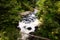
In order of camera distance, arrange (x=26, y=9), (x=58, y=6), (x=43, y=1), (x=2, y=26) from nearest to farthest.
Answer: (x=58, y=6) < (x=43, y=1) < (x=2, y=26) < (x=26, y=9)

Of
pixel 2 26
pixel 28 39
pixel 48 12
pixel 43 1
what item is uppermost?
pixel 43 1

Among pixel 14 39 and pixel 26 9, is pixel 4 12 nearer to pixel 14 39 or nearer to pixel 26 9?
pixel 14 39

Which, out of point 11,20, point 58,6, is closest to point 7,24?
point 11,20

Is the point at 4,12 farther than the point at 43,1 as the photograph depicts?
Yes

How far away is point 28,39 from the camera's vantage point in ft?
36.4

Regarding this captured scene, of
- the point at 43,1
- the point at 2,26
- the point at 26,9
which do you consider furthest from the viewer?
the point at 26,9

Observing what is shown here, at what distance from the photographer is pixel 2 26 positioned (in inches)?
450

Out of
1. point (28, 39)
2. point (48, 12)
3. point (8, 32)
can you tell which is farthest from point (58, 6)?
point (8, 32)

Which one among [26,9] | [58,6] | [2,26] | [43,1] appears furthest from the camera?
[26,9]

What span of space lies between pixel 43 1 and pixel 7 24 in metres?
3.19

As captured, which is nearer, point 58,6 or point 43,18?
point 58,6

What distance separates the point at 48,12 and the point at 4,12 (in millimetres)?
3265

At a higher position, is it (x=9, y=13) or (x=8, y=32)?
(x=9, y=13)

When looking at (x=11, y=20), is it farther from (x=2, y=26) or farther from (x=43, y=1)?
(x=43, y=1)
